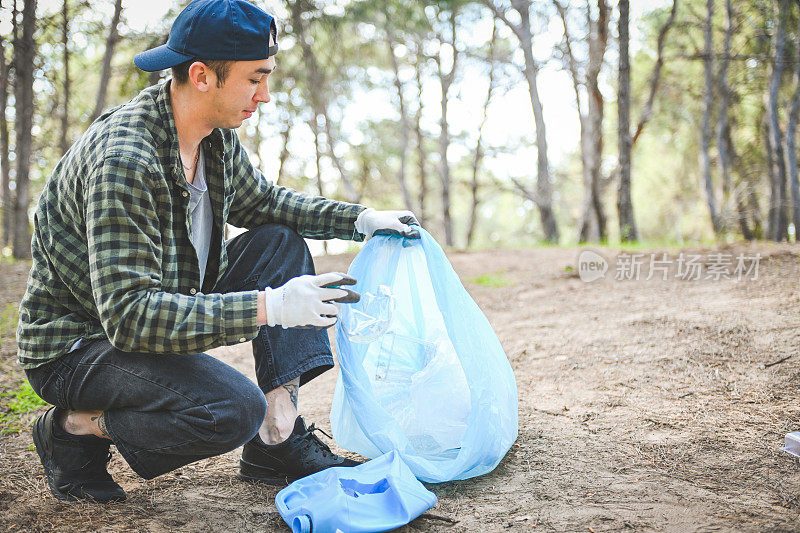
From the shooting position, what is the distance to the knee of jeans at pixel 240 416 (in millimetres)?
1384

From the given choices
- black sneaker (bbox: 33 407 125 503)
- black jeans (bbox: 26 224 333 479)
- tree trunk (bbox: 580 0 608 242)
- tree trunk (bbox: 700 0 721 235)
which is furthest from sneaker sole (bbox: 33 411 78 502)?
tree trunk (bbox: 700 0 721 235)

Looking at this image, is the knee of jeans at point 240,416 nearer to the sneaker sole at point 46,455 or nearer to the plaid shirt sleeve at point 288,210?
the sneaker sole at point 46,455

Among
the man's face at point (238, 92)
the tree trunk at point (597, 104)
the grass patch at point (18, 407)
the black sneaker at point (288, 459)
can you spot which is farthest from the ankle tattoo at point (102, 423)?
the tree trunk at point (597, 104)

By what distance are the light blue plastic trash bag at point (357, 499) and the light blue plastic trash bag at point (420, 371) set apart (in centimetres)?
11

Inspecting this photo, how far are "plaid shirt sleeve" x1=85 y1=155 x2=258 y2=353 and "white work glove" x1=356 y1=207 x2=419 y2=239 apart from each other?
1.88 feet

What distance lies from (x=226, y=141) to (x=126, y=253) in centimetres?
56

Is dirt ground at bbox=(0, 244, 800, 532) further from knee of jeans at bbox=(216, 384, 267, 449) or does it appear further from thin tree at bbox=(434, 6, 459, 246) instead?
thin tree at bbox=(434, 6, 459, 246)

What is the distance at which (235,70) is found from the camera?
141 centimetres

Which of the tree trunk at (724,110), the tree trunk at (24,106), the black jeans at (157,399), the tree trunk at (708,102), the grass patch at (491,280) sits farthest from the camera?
the tree trunk at (708,102)

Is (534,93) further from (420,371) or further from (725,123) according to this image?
(420,371)

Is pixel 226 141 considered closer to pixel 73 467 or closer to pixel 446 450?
pixel 73 467

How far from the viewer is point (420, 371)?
1819mm

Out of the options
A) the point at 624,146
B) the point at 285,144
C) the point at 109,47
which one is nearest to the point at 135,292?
the point at 109,47

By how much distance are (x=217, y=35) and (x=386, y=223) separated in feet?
2.22
